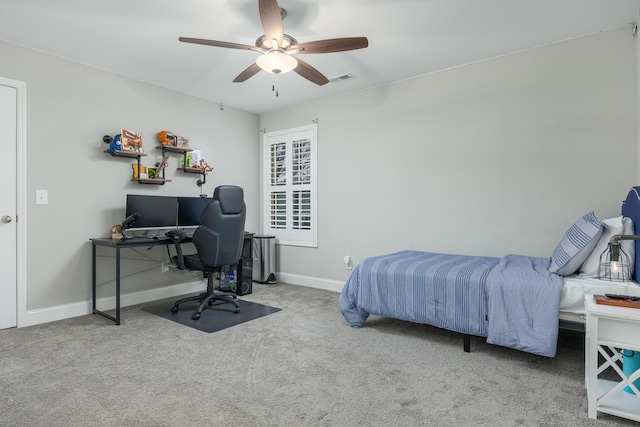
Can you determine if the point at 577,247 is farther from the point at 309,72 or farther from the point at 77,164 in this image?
the point at 77,164

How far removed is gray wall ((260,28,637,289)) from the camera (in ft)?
9.71

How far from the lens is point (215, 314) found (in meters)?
3.51

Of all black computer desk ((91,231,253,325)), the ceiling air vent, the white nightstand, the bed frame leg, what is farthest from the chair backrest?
the white nightstand

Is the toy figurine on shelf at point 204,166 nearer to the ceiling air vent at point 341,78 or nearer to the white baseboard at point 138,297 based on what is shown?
the white baseboard at point 138,297

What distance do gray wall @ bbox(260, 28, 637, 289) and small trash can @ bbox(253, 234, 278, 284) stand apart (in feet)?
1.71

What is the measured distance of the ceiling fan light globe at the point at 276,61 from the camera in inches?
101

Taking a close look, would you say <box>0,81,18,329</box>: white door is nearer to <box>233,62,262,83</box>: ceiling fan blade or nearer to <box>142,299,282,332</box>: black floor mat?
<box>142,299,282,332</box>: black floor mat

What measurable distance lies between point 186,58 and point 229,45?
111 cm

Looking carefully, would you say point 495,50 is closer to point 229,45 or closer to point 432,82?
point 432,82

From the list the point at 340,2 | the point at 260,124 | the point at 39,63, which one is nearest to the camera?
the point at 340,2

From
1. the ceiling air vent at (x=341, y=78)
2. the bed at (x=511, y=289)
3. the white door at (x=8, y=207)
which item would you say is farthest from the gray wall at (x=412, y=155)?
the bed at (x=511, y=289)

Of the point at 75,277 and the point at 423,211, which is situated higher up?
the point at 423,211

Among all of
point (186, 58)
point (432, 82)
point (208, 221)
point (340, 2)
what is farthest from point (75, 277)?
point (432, 82)

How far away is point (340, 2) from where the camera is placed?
2506 mm
